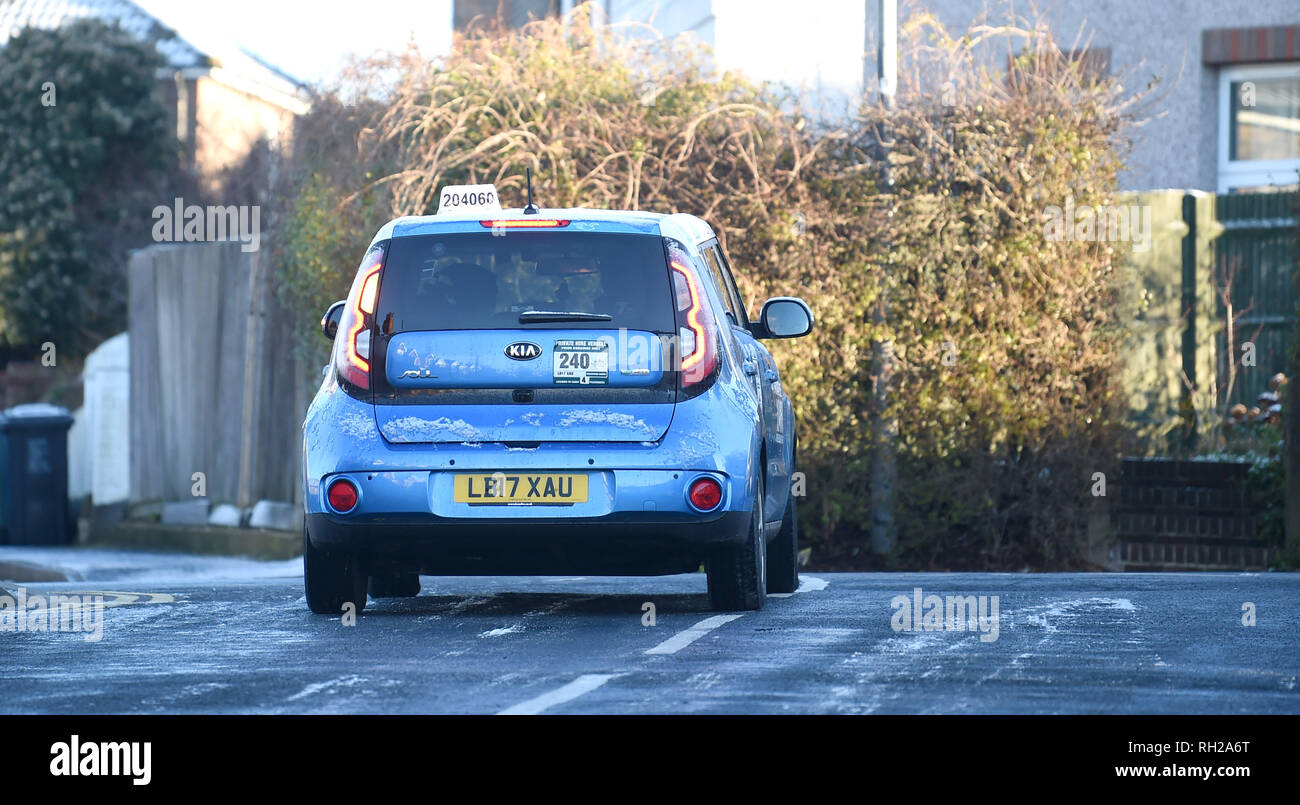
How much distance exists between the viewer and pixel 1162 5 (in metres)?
21.6

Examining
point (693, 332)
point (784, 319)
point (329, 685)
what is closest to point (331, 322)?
point (693, 332)

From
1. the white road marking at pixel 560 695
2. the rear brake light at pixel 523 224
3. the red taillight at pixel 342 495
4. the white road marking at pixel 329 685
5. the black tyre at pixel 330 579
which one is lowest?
the white road marking at pixel 329 685

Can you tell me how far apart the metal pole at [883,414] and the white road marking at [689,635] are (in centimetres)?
568

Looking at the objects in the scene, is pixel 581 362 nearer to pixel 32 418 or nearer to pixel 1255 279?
pixel 1255 279

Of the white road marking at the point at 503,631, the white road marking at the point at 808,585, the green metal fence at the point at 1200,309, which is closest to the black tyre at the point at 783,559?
the white road marking at the point at 808,585

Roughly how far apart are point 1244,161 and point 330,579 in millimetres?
14882

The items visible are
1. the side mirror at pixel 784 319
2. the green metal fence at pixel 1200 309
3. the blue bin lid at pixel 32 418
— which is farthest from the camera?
the blue bin lid at pixel 32 418

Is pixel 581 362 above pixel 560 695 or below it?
above

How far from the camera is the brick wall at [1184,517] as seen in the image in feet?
46.7

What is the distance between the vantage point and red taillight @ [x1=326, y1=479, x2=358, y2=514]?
8.31m

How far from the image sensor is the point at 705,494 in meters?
8.27

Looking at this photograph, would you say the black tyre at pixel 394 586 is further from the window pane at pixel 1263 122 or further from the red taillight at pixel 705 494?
the window pane at pixel 1263 122

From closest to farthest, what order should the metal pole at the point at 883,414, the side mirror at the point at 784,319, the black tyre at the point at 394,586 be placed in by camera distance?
1. the side mirror at the point at 784,319
2. the black tyre at the point at 394,586
3. the metal pole at the point at 883,414
